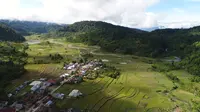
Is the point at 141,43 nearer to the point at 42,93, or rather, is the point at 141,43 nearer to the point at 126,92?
the point at 126,92

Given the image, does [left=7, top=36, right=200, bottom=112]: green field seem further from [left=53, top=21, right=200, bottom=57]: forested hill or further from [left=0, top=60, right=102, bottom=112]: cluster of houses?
[left=53, top=21, right=200, bottom=57]: forested hill

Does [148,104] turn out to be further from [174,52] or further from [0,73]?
[174,52]

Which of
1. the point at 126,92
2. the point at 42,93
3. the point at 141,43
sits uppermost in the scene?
the point at 141,43

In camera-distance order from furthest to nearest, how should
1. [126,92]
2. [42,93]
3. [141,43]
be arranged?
1. [141,43]
2. [126,92]
3. [42,93]

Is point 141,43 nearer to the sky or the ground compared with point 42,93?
nearer to the sky

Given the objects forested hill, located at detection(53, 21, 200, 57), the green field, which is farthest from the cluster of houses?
forested hill, located at detection(53, 21, 200, 57)

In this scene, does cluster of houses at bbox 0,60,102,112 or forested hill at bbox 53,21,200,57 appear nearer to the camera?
cluster of houses at bbox 0,60,102,112

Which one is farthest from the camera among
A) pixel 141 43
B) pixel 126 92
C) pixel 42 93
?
pixel 141 43

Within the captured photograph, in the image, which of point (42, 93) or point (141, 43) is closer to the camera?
point (42, 93)

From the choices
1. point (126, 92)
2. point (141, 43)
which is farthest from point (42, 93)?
point (141, 43)

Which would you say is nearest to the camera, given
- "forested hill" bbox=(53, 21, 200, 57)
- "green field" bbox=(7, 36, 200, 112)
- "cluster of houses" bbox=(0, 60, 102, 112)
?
"cluster of houses" bbox=(0, 60, 102, 112)
